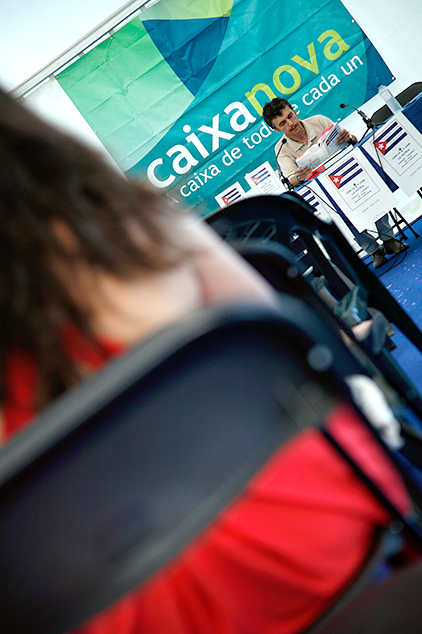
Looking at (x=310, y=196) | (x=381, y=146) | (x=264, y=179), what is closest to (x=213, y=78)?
(x=264, y=179)

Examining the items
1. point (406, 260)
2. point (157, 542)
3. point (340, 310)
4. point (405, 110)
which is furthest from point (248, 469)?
point (405, 110)

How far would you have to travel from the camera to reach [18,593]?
0.88ft

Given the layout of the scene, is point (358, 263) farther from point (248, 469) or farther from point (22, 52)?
point (22, 52)

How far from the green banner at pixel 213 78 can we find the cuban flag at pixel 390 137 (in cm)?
126

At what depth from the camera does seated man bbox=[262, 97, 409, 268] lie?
3.39m

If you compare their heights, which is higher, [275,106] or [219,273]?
[275,106]

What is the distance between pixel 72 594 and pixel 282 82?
4.79 meters

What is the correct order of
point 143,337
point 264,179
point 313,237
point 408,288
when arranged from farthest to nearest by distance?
point 264,179
point 408,288
point 313,237
point 143,337

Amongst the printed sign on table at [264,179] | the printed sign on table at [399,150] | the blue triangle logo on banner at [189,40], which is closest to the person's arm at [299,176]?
the printed sign on table at [399,150]

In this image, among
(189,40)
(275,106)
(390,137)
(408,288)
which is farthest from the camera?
(189,40)

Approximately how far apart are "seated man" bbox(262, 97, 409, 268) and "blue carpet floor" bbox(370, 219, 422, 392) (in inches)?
5.1

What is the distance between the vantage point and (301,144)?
166 inches

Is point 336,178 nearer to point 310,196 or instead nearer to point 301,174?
point 310,196

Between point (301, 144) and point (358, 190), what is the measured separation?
1.14 meters
